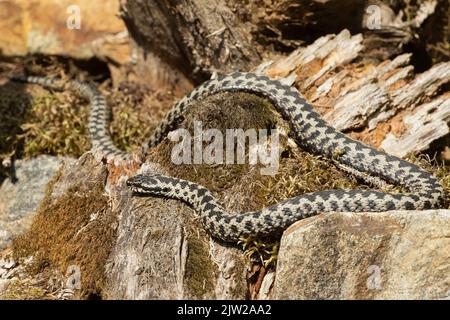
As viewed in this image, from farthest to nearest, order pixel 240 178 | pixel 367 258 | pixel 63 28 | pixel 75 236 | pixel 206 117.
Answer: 1. pixel 63 28
2. pixel 206 117
3. pixel 240 178
4. pixel 75 236
5. pixel 367 258

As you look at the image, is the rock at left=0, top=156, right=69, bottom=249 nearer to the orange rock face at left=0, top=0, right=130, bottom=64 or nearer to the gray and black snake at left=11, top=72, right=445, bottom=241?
the gray and black snake at left=11, top=72, right=445, bottom=241

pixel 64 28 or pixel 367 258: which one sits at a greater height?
pixel 64 28

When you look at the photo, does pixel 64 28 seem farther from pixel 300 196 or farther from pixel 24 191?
pixel 300 196

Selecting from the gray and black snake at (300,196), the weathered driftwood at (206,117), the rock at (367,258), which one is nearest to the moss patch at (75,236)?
the weathered driftwood at (206,117)

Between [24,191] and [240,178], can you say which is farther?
[24,191]

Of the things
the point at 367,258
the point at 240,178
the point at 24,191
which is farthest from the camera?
the point at 24,191

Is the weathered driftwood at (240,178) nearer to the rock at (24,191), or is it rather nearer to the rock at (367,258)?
the rock at (367,258)

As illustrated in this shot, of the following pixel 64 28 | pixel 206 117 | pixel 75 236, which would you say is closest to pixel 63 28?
pixel 64 28
